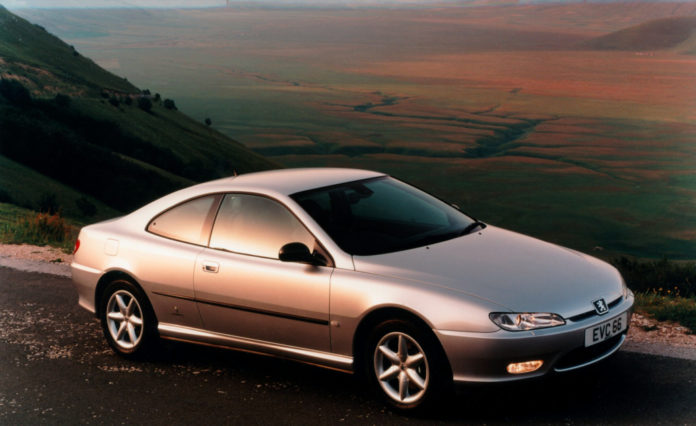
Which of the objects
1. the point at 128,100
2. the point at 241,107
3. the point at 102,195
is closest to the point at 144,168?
the point at 102,195

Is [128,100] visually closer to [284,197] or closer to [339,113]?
[339,113]

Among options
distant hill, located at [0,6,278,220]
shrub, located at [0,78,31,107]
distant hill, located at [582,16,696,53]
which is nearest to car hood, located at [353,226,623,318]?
distant hill, located at [0,6,278,220]

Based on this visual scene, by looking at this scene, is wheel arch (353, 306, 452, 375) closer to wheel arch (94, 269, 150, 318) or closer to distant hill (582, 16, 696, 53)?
wheel arch (94, 269, 150, 318)

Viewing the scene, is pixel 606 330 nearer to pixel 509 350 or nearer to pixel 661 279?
pixel 509 350

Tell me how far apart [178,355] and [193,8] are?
141m

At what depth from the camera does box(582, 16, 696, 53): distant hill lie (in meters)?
118

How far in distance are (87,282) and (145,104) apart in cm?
7448

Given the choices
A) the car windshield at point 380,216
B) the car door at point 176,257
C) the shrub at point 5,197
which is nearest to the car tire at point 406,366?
the car windshield at point 380,216

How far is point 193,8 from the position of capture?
141m

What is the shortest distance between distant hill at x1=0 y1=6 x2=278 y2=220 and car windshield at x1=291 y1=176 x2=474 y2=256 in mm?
35400

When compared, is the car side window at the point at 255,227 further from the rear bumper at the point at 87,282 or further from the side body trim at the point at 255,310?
the rear bumper at the point at 87,282

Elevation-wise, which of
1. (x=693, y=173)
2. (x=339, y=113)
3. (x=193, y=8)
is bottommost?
(x=693, y=173)

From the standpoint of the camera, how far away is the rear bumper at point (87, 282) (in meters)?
6.31

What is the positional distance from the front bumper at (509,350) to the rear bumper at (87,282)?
3.03 meters
